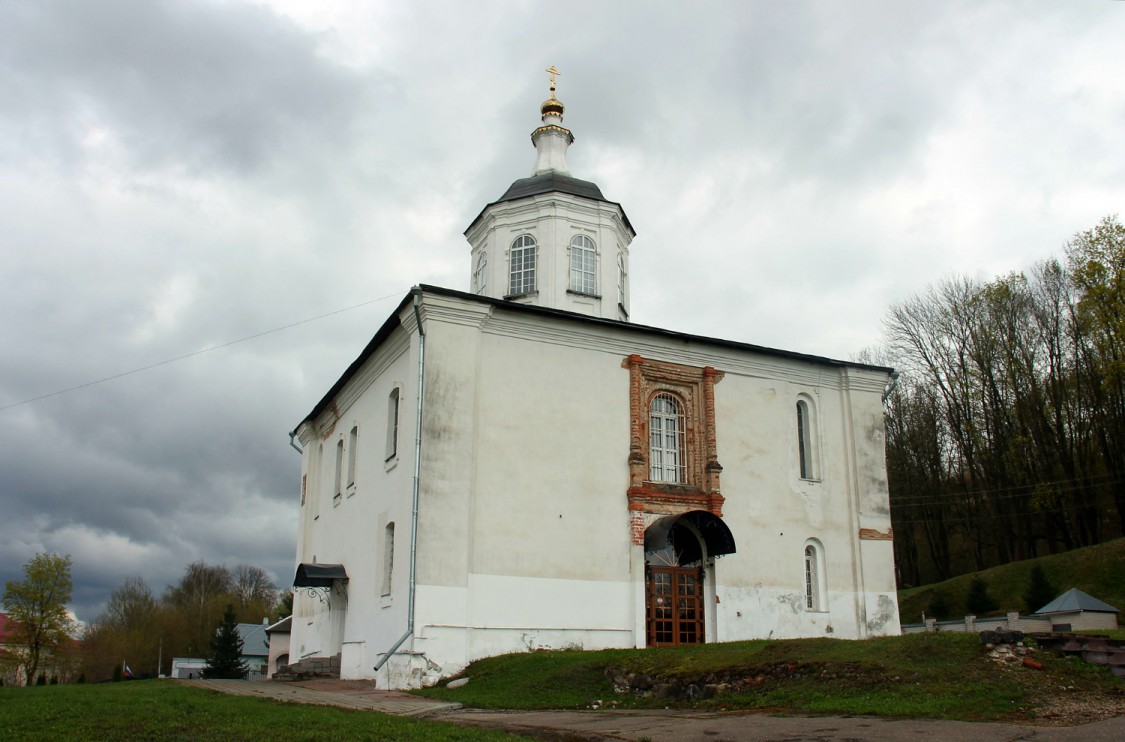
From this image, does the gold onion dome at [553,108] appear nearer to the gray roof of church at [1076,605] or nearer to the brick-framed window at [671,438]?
the brick-framed window at [671,438]

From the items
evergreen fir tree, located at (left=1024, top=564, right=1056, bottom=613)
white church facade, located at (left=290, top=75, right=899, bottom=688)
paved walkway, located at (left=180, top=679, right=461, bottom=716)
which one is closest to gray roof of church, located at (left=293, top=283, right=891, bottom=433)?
white church facade, located at (left=290, top=75, right=899, bottom=688)

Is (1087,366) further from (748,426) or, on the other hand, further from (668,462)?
(668,462)

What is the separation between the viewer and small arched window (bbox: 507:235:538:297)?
23.9 meters

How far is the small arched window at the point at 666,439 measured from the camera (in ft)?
69.5

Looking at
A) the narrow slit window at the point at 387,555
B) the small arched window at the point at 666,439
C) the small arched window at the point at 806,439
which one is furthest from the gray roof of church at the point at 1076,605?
the narrow slit window at the point at 387,555

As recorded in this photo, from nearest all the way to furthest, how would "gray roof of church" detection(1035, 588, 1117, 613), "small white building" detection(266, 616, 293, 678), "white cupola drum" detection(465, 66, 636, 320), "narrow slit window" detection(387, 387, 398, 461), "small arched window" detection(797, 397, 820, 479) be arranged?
"narrow slit window" detection(387, 387, 398, 461) → "small arched window" detection(797, 397, 820, 479) → "white cupola drum" detection(465, 66, 636, 320) → "gray roof of church" detection(1035, 588, 1117, 613) → "small white building" detection(266, 616, 293, 678)

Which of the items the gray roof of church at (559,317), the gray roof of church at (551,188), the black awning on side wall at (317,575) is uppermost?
the gray roof of church at (551,188)

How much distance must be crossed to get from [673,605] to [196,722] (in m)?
12.0

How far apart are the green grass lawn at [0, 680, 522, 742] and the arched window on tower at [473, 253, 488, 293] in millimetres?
13483

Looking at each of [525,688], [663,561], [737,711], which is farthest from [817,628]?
[737,711]

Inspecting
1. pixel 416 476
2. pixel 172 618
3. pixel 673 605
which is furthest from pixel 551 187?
pixel 172 618

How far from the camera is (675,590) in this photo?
67.5 feet

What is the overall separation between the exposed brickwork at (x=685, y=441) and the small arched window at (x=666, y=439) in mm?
135

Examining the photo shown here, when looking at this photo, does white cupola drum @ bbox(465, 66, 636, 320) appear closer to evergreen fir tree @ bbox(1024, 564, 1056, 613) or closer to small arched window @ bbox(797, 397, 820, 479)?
small arched window @ bbox(797, 397, 820, 479)
